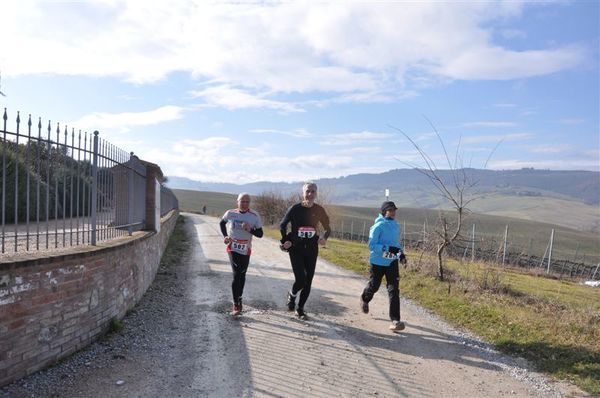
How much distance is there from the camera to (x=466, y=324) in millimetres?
7754

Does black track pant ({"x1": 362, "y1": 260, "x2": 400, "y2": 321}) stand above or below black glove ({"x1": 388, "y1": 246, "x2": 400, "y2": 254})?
below

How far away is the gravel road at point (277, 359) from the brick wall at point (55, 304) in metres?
0.18

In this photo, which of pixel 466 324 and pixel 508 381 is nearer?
pixel 508 381

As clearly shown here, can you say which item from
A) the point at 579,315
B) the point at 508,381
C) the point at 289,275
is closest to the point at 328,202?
the point at 289,275

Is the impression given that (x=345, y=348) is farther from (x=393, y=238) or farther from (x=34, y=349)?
(x=34, y=349)

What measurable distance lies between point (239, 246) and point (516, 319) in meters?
4.50

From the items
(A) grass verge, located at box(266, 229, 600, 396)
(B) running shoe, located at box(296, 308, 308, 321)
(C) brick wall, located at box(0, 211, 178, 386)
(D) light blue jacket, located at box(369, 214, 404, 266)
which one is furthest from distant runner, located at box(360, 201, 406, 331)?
(C) brick wall, located at box(0, 211, 178, 386)

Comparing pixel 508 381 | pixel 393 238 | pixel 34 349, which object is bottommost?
pixel 508 381

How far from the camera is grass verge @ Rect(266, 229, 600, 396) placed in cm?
589

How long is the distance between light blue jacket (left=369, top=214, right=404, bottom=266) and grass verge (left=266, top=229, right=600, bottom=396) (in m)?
1.83

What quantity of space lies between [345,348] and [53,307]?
335 centimetres

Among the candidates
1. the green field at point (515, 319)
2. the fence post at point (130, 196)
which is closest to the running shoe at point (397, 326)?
the green field at point (515, 319)

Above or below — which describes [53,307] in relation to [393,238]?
below

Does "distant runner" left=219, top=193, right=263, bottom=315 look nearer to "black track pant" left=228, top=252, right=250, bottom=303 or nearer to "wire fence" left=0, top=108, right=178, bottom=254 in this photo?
"black track pant" left=228, top=252, right=250, bottom=303
